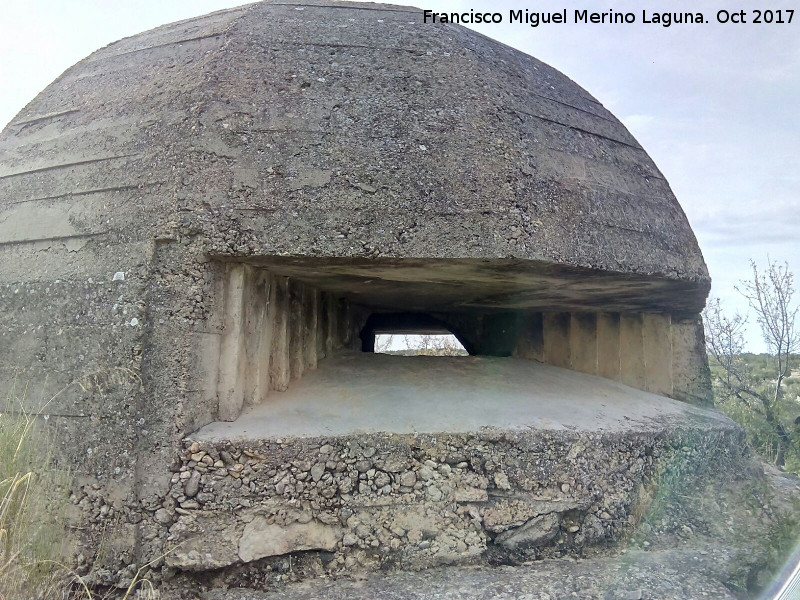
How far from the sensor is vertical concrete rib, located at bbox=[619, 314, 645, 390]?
14.0ft

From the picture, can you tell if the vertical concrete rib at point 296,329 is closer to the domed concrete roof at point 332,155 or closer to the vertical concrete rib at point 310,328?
the vertical concrete rib at point 310,328

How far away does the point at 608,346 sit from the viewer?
440 cm

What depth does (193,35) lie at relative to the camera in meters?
3.41

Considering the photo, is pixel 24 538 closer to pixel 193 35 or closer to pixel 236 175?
pixel 236 175

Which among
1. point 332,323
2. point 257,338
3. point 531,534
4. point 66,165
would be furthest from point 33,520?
point 332,323

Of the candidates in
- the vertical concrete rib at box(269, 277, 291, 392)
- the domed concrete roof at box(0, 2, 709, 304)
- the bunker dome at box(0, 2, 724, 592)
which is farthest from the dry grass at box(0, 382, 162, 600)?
the vertical concrete rib at box(269, 277, 291, 392)

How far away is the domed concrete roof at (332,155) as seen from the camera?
8.83 feet

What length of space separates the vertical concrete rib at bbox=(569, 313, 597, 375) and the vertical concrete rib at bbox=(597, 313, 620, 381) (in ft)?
0.12

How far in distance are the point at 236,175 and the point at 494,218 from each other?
1301 mm

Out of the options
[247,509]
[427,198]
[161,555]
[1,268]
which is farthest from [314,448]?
[1,268]

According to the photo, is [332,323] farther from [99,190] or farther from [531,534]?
[531,534]

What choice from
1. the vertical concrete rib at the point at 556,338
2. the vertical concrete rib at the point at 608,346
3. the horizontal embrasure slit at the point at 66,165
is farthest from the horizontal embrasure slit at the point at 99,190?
the vertical concrete rib at the point at 608,346

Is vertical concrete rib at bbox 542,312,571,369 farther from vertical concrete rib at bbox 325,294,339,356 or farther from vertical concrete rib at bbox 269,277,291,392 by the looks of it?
vertical concrete rib at bbox 269,277,291,392

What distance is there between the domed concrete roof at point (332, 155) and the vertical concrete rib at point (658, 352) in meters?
0.63
